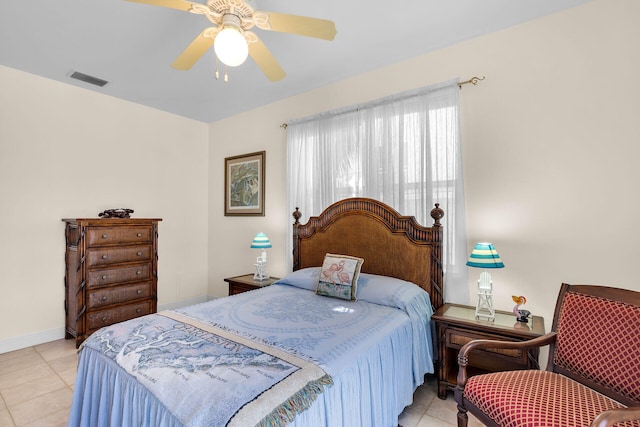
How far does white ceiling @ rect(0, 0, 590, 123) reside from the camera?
224 centimetres

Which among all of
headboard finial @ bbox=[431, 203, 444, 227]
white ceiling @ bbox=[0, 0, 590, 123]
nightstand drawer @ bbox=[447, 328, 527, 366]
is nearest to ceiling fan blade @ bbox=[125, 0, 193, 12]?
white ceiling @ bbox=[0, 0, 590, 123]

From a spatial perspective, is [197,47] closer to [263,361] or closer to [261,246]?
[263,361]

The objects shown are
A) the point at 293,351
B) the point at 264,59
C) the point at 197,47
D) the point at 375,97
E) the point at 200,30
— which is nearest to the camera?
the point at 293,351

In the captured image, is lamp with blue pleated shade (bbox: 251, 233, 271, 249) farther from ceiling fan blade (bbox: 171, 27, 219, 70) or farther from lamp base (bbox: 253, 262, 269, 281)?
ceiling fan blade (bbox: 171, 27, 219, 70)

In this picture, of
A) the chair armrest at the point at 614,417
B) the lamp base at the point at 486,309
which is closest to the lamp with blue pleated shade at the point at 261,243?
the lamp base at the point at 486,309

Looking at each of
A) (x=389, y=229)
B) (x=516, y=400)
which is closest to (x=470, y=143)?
(x=389, y=229)

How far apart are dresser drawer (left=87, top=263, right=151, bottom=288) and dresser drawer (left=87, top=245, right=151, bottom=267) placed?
0.08 m

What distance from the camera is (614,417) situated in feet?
3.62

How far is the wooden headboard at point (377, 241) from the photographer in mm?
2654

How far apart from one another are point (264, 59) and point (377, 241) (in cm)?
185

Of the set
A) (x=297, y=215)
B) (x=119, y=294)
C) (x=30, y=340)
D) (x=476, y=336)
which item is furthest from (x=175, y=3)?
(x=30, y=340)

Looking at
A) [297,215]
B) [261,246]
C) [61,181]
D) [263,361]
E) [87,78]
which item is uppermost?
[87,78]

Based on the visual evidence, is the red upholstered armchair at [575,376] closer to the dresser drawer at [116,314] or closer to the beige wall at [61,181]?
the dresser drawer at [116,314]

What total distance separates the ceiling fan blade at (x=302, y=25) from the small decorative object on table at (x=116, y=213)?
3.00 m
